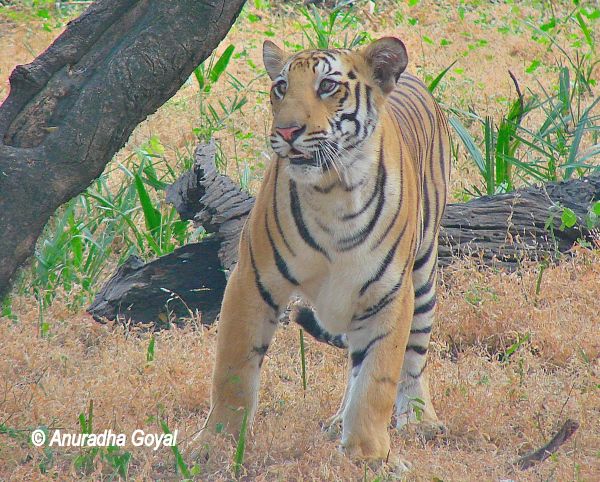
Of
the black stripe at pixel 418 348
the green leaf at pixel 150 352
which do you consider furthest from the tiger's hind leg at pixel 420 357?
the green leaf at pixel 150 352

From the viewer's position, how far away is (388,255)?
136 inches

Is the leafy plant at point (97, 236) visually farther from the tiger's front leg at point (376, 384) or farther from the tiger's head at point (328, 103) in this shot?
the tiger's head at point (328, 103)

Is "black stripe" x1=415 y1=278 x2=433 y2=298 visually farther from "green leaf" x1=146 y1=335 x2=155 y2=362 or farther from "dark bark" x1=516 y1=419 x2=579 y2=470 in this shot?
"green leaf" x1=146 y1=335 x2=155 y2=362

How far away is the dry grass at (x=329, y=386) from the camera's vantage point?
11.1 ft

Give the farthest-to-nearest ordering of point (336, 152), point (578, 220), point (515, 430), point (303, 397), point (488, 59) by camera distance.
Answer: point (488, 59) → point (578, 220) → point (303, 397) → point (515, 430) → point (336, 152)

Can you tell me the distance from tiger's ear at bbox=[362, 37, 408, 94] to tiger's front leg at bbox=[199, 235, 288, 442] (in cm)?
79

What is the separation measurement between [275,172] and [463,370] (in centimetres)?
142

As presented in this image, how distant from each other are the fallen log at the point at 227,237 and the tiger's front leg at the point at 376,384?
1.58 metres

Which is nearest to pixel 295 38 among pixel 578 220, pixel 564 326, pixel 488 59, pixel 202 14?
pixel 488 59

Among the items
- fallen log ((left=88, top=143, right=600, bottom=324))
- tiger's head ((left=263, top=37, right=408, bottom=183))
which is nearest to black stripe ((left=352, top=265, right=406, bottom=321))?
tiger's head ((left=263, top=37, right=408, bottom=183))

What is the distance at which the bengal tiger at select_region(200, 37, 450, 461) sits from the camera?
3.32 meters

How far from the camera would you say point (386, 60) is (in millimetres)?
3496

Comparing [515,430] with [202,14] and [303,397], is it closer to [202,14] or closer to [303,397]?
[303,397]

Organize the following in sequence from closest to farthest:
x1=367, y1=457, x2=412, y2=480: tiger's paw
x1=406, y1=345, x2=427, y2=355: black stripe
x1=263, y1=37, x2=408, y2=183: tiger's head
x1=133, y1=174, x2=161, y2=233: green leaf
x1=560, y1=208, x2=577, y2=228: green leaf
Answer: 1. x1=263, y1=37, x2=408, y2=183: tiger's head
2. x1=367, y1=457, x2=412, y2=480: tiger's paw
3. x1=406, y1=345, x2=427, y2=355: black stripe
4. x1=560, y1=208, x2=577, y2=228: green leaf
5. x1=133, y1=174, x2=161, y2=233: green leaf
